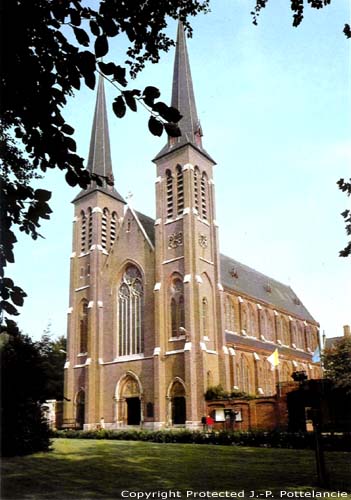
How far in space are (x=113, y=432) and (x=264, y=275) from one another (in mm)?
38580

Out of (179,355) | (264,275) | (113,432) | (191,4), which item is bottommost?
(113,432)

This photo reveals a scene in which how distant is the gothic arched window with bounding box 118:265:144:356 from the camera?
139 ft

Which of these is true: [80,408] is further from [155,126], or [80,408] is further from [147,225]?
[155,126]

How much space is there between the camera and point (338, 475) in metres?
12.7

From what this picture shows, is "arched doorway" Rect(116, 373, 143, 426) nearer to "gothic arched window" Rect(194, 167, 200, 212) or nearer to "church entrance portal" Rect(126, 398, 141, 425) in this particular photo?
"church entrance portal" Rect(126, 398, 141, 425)

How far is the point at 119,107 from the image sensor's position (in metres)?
4.28

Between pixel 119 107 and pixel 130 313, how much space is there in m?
40.0

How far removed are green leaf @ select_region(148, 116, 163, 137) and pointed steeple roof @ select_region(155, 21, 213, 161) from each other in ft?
127

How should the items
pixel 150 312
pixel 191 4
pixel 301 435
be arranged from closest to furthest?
pixel 191 4, pixel 301 435, pixel 150 312

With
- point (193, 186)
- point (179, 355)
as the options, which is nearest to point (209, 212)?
point (193, 186)

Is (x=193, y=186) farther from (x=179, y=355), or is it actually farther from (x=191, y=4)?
(x=191, y=4)

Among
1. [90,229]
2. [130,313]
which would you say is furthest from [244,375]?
[90,229]

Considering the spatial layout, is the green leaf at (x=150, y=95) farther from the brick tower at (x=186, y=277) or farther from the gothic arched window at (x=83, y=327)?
the gothic arched window at (x=83, y=327)

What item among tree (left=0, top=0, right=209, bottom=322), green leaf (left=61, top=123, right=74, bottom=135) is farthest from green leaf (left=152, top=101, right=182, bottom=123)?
green leaf (left=61, top=123, right=74, bottom=135)
